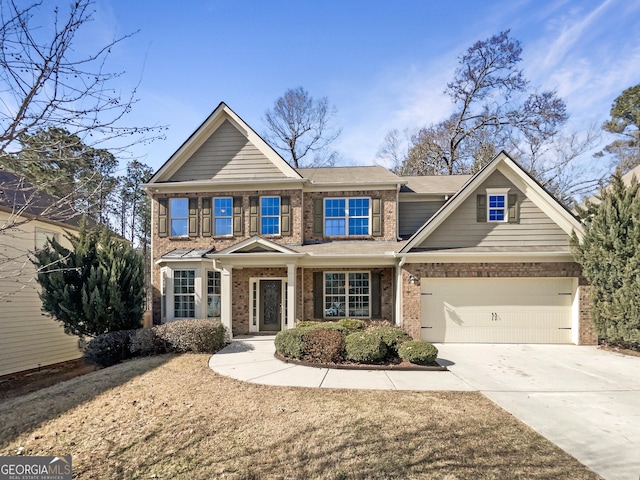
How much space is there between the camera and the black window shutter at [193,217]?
13.0 meters

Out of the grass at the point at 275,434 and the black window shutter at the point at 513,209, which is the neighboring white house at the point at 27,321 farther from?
the black window shutter at the point at 513,209

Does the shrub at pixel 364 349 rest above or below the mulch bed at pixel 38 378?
above

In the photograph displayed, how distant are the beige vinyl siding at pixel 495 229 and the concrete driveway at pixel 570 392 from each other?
11.2ft

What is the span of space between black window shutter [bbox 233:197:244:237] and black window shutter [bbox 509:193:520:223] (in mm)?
9830

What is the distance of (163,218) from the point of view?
42.9 ft

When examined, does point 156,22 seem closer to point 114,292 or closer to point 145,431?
point 145,431

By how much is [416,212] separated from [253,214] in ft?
22.2

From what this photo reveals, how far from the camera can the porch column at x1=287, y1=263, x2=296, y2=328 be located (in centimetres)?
1102

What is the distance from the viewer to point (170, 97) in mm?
6211

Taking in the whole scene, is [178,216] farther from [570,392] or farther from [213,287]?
[570,392]

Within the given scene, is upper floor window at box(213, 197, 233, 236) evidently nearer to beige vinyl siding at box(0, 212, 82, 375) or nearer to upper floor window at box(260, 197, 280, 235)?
upper floor window at box(260, 197, 280, 235)

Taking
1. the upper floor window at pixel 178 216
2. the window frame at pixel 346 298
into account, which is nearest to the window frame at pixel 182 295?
the upper floor window at pixel 178 216

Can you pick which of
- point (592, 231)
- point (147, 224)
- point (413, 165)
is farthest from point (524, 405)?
point (147, 224)

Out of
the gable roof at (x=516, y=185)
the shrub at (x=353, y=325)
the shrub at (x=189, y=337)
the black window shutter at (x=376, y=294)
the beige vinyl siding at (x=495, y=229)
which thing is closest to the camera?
the shrub at (x=189, y=337)
